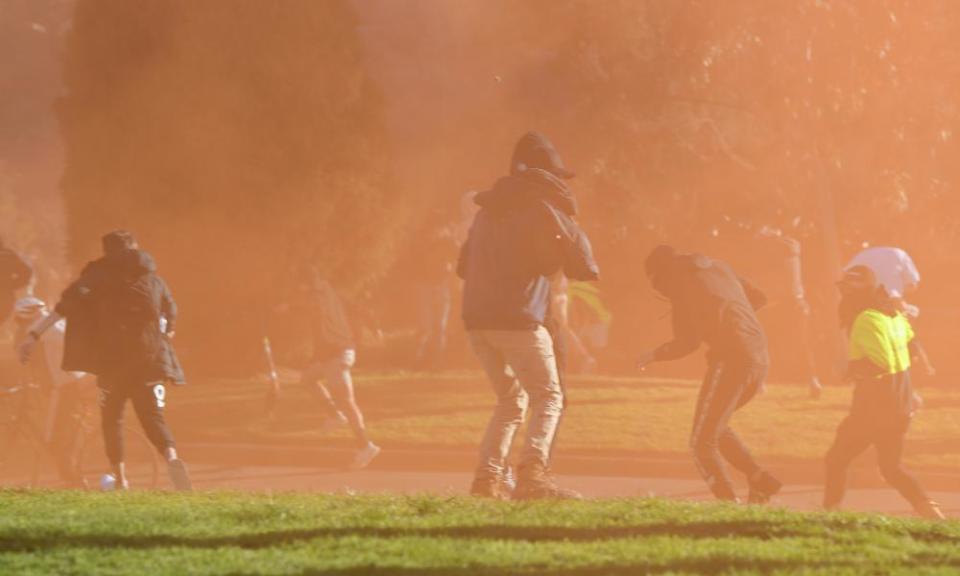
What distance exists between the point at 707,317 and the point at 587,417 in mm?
8248

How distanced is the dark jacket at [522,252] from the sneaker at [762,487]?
1.77 metres

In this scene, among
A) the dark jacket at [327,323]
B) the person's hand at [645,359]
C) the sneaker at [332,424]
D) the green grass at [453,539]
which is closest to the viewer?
the green grass at [453,539]

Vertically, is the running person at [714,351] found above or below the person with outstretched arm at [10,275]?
below

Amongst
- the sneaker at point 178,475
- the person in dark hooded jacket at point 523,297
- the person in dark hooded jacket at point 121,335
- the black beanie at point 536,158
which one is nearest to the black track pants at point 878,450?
the person in dark hooded jacket at point 523,297

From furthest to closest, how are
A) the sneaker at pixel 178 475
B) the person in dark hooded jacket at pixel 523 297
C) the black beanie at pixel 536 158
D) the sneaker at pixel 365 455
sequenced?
the sneaker at pixel 365 455
the sneaker at pixel 178 475
the black beanie at pixel 536 158
the person in dark hooded jacket at pixel 523 297

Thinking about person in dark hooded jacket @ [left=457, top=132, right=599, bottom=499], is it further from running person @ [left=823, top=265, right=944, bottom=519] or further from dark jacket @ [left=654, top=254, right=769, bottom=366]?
running person @ [left=823, top=265, right=944, bottom=519]

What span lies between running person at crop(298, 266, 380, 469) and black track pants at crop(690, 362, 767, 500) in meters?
5.93

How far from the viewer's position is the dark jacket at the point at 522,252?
9.17 meters

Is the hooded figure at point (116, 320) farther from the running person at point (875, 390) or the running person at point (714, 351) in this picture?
the running person at point (875, 390)

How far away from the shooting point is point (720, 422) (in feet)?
33.8

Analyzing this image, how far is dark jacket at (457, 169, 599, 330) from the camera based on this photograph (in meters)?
9.17

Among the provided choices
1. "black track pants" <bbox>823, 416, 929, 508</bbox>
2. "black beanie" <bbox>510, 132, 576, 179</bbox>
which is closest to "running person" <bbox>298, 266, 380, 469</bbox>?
"black track pants" <bbox>823, 416, 929, 508</bbox>

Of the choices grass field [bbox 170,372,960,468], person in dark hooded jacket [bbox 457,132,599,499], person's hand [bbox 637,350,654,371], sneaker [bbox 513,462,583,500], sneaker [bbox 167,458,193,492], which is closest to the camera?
sneaker [bbox 513,462,583,500]

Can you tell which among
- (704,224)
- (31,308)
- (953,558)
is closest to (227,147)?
(704,224)
